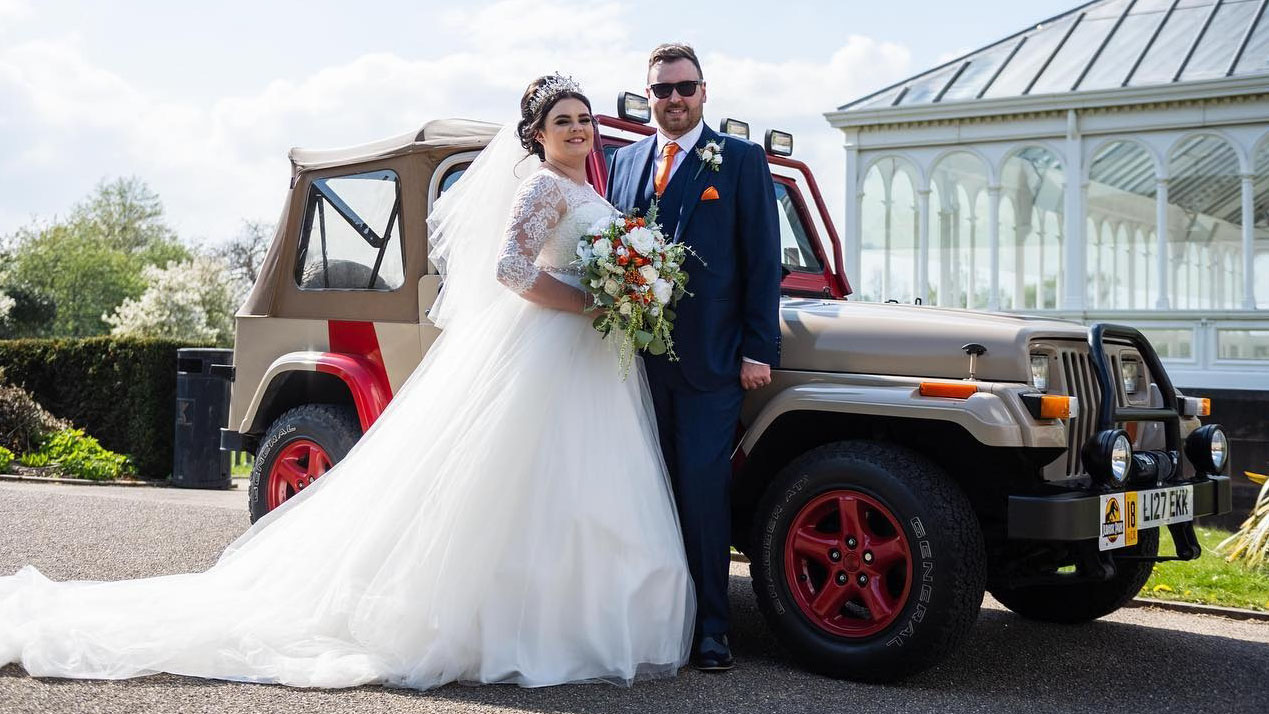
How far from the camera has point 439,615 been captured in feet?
14.5

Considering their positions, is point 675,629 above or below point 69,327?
below

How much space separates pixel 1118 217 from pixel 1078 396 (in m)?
14.0

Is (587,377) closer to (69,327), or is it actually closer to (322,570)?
(322,570)

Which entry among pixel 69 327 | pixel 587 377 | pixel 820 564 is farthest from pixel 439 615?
pixel 69 327

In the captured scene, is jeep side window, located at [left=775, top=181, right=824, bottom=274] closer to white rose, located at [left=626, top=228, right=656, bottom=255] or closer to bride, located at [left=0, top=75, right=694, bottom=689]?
bride, located at [left=0, top=75, right=694, bottom=689]

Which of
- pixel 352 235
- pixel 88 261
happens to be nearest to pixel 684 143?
pixel 352 235

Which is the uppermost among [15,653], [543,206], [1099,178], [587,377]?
[1099,178]

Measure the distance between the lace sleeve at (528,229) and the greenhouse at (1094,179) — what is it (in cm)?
1138

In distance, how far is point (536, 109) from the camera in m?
5.01

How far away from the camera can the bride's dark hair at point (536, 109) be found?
498 cm

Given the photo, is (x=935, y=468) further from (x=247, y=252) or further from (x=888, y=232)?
(x=247, y=252)

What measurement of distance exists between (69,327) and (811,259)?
5839 centimetres

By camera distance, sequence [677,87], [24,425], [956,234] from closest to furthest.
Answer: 1. [677,87]
2. [24,425]
3. [956,234]

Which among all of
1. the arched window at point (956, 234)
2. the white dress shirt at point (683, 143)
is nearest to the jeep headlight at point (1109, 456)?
the white dress shirt at point (683, 143)
